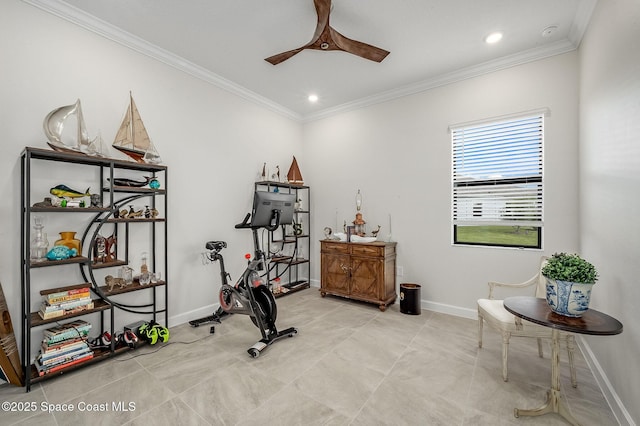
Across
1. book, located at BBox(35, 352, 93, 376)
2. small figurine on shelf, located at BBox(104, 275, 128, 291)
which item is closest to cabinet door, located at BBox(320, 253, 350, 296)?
small figurine on shelf, located at BBox(104, 275, 128, 291)

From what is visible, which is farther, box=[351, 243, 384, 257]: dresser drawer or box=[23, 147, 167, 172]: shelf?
A: box=[351, 243, 384, 257]: dresser drawer

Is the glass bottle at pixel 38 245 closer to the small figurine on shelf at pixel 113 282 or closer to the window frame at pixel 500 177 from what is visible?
the small figurine on shelf at pixel 113 282

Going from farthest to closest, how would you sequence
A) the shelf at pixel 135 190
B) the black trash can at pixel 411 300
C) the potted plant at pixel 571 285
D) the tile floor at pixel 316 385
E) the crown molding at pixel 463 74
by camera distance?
the black trash can at pixel 411 300 → the crown molding at pixel 463 74 → the shelf at pixel 135 190 → the tile floor at pixel 316 385 → the potted plant at pixel 571 285

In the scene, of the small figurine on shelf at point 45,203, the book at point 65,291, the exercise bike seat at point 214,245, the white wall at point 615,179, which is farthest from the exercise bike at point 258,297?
the white wall at point 615,179

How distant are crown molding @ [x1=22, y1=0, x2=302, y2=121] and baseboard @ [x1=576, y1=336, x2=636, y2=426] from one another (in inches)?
184

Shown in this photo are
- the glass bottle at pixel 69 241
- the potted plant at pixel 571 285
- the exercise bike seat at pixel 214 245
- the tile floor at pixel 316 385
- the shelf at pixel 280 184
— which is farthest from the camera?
the shelf at pixel 280 184

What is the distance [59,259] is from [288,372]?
200 cm

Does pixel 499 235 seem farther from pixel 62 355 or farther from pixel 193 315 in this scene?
pixel 62 355

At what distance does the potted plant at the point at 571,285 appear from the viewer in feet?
5.11

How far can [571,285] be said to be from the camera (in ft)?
5.16

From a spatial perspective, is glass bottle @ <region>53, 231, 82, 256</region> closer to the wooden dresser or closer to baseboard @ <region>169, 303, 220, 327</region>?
baseboard @ <region>169, 303, 220, 327</region>

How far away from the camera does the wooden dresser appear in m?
3.62

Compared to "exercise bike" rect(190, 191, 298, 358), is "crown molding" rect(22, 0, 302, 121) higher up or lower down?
higher up

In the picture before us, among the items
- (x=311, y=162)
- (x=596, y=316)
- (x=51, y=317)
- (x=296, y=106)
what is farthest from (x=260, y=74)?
(x=596, y=316)
